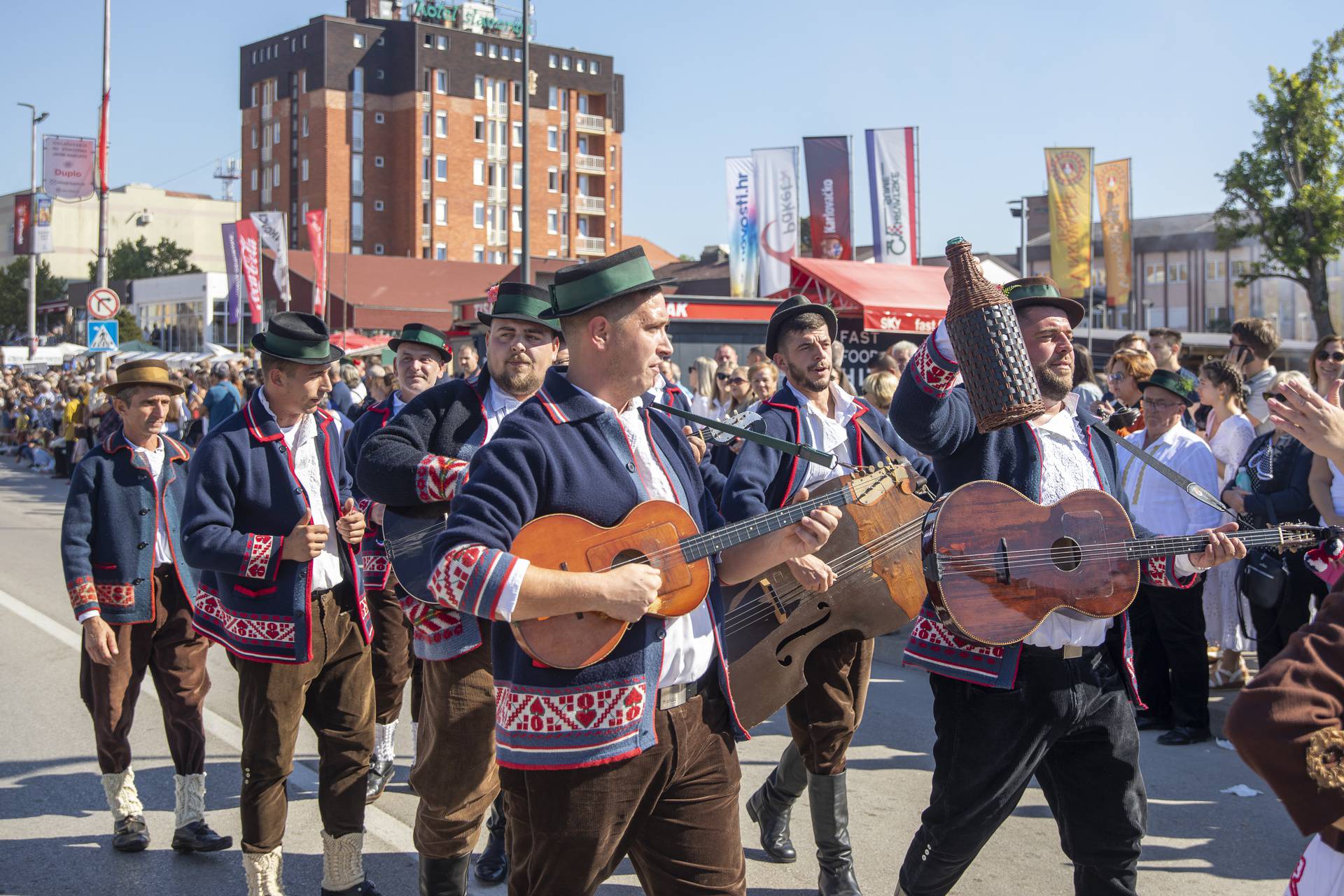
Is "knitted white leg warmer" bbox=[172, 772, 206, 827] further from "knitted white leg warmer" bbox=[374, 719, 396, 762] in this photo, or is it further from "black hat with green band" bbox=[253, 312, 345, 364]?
"black hat with green band" bbox=[253, 312, 345, 364]

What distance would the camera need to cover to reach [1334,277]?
198 ft

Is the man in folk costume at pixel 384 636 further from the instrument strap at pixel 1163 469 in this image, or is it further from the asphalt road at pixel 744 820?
the instrument strap at pixel 1163 469

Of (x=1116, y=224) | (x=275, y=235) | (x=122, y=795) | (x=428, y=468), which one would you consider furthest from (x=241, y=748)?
(x=275, y=235)

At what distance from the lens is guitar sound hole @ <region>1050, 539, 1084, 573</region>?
3.62 meters

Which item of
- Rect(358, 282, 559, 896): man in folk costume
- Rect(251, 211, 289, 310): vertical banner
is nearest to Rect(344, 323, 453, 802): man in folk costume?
Rect(358, 282, 559, 896): man in folk costume

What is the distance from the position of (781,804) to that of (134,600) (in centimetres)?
294

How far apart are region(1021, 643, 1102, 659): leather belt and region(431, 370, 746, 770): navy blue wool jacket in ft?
4.12

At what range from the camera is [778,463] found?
4844 millimetres

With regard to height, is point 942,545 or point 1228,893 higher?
point 942,545

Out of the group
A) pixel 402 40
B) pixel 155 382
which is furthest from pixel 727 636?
pixel 402 40

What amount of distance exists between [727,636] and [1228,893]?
2.13 meters

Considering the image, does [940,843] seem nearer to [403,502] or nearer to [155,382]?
[403,502]

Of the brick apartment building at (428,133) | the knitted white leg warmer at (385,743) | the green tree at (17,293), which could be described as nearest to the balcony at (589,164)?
the brick apartment building at (428,133)

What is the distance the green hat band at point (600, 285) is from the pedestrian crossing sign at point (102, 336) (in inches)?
970
